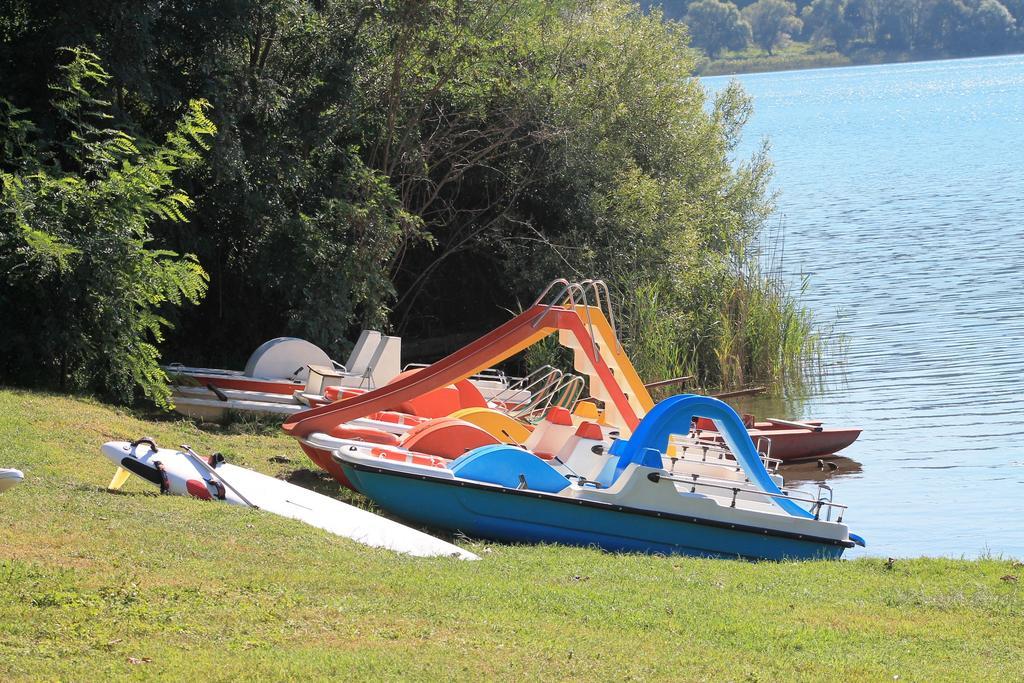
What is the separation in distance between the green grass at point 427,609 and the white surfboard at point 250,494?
347 millimetres

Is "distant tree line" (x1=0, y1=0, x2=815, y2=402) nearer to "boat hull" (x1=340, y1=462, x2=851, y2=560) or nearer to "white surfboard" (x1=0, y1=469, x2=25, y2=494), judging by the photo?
"boat hull" (x1=340, y1=462, x2=851, y2=560)

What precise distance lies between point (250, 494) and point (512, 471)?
8.12 feet

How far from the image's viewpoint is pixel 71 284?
1443 centimetres

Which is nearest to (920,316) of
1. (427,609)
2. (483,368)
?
(483,368)

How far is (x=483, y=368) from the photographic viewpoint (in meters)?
13.2

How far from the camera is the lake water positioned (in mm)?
14328

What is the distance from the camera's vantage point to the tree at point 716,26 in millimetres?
108000

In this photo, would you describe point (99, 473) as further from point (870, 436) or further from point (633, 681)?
point (870, 436)

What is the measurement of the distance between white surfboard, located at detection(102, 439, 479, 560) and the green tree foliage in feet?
15.2

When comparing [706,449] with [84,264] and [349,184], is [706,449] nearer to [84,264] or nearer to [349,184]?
[84,264]

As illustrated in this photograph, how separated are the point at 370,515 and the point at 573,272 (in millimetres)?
12907

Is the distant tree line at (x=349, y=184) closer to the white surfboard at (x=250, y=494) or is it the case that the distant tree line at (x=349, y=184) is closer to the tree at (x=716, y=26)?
the white surfboard at (x=250, y=494)

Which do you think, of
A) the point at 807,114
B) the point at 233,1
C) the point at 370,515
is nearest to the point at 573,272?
the point at 233,1

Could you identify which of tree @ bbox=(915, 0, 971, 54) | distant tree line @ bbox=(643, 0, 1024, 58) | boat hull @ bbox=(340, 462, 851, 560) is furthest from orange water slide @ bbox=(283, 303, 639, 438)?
tree @ bbox=(915, 0, 971, 54)
